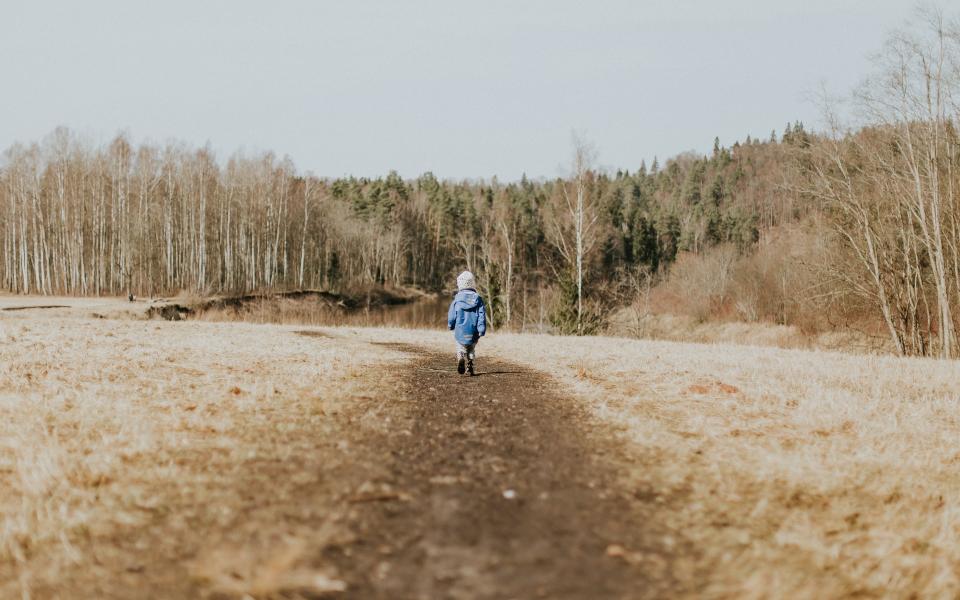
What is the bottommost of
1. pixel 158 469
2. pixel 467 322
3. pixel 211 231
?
pixel 158 469

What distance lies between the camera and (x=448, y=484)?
4.59 meters

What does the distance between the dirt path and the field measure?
0.02 m

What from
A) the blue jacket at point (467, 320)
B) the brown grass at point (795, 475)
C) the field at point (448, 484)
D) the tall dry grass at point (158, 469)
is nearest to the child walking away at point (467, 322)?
the blue jacket at point (467, 320)

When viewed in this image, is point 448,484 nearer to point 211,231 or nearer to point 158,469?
point 158,469

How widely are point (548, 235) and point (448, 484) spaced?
49200 millimetres

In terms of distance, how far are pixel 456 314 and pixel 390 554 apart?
7832 mm

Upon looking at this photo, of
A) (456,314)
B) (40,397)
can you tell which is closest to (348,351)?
(456,314)

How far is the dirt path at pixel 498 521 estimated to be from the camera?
316 centimetres

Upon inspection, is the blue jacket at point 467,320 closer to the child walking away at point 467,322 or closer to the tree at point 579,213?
the child walking away at point 467,322

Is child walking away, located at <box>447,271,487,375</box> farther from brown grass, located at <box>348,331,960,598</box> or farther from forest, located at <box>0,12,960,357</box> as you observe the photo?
forest, located at <box>0,12,960,357</box>

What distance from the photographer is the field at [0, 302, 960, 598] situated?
3.27 metres

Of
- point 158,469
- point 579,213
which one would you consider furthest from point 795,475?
point 579,213

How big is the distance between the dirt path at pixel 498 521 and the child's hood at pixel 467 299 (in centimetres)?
456

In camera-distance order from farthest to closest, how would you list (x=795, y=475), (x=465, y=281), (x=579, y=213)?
(x=579, y=213)
(x=465, y=281)
(x=795, y=475)
